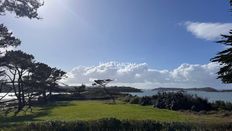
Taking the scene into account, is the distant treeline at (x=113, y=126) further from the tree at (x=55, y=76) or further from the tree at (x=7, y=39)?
the tree at (x=55, y=76)

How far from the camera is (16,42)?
46781 mm

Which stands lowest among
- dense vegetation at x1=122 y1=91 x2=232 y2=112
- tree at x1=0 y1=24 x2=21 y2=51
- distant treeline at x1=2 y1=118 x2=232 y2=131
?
distant treeline at x1=2 y1=118 x2=232 y2=131

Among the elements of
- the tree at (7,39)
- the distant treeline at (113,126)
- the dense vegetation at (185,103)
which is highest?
the tree at (7,39)

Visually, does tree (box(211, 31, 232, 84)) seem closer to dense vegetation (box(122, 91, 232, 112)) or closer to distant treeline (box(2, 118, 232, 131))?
distant treeline (box(2, 118, 232, 131))

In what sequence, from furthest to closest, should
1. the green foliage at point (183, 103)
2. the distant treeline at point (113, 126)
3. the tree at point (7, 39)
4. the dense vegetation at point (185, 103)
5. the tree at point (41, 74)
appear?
the tree at point (41, 74), the green foliage at point (183, 103), the dense vegetation at point (185, 103), the tree at point (7, 39), the distant treeline at point (113, 126)

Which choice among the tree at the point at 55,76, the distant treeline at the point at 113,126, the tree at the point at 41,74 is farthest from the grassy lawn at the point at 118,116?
the tree at the point at 55,76

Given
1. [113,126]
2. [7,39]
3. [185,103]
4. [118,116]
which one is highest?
[7,39]

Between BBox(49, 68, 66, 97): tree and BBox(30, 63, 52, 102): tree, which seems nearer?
BBox(30, 63, 52, 102): tree

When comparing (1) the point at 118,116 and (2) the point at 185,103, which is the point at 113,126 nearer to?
(1) the point at 118,116

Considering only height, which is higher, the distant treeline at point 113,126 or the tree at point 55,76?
the tree at point 55,76

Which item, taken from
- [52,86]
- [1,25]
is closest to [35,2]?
[1,25]

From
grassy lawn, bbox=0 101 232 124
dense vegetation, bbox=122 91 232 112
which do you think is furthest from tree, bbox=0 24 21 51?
dense vegetation, bbox=122 91 232 112

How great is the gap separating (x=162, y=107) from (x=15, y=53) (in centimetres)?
2445

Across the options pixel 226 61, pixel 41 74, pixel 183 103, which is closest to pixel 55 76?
pixel 41 74
